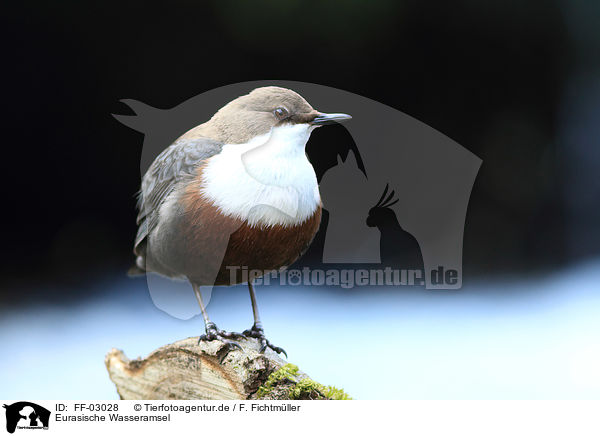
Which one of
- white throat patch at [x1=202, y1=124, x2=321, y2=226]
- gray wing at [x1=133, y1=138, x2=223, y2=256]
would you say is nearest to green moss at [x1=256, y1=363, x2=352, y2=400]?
white throat patch at [x1=202, y1=124, x2=321, y2=226]

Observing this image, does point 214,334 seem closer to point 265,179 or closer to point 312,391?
point 312,391

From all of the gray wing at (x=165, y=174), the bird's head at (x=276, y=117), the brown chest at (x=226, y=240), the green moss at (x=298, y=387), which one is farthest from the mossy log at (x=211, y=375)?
the bird's head at (x=276, y=117)

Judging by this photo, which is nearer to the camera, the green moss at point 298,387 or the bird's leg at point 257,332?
the green moss at point 298,387

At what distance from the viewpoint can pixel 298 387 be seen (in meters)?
1.89

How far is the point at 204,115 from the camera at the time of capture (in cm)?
226

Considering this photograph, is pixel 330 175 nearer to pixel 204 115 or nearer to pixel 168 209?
pixel 204 115

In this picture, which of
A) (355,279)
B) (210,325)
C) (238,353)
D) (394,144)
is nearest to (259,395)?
(238,353)

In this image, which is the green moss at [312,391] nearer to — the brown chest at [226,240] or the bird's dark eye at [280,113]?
the brown chest at [226,240]

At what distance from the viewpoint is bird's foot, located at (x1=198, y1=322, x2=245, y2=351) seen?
2.01m

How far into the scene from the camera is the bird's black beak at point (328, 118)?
1953 mm

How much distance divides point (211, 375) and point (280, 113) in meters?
0.97
